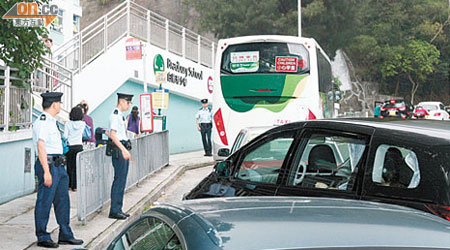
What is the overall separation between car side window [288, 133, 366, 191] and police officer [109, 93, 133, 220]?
13.4ft

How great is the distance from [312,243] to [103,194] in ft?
25.9

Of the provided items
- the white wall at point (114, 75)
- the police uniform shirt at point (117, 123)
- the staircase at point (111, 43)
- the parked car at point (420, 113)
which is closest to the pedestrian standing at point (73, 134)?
the police uniform shirt at point (117, 123)

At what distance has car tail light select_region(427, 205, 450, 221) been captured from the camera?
3976mm

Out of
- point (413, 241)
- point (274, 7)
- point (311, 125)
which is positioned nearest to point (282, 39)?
point (311, 125)

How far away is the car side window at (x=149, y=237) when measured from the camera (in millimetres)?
2578

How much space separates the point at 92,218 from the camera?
9117mm

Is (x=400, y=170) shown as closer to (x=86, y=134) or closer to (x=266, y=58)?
(x=86, y=134)

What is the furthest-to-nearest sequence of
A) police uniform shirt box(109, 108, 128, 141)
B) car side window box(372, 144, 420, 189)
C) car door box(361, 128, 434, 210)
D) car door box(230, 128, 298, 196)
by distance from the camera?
police uniform shirt box(109, 108, 128, 141), car door box(230, 128, 298, 196), car side window box(372, 144, 420, 189), car door box(361, 128, 434, 210)

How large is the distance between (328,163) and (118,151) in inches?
174

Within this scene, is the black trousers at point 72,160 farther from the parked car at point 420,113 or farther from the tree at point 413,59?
the tree at point 413,59

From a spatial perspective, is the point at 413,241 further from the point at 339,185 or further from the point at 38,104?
the point at 38,104

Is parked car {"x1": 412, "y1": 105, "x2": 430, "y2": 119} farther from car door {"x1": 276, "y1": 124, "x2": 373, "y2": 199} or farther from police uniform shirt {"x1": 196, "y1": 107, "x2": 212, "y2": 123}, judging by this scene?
car door {"x1": 276, "y1": 124, "x2": 373, "y2": 199}

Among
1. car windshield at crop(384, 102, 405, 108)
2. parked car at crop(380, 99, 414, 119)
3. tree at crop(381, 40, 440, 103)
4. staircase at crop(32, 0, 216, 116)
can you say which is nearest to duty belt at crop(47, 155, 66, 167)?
staircase at crop(32, 0, 216, 116)

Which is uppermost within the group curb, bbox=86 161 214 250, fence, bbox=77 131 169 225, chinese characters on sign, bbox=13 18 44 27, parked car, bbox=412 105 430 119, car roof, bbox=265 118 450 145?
chinese characters on sign, bbox=13 18 44 27
